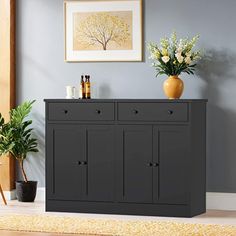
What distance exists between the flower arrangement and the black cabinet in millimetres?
377

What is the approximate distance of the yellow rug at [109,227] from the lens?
600 cm

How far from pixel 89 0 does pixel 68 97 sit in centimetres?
95

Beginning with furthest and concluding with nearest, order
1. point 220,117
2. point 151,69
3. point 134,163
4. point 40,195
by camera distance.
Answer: point 40,195, point 151,69, point 220,117, point 134,163

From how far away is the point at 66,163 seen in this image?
22.6ft

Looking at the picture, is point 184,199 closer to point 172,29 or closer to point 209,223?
point 209,223

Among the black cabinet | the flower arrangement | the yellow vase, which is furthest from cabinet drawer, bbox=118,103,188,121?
the flower arrangement

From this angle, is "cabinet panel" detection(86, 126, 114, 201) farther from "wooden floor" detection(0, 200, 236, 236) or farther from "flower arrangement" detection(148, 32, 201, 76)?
"flower arrangement" detection(148, 32, 201, 76)

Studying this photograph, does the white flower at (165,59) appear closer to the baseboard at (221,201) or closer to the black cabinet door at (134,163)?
the black cabinet door at (134,163)

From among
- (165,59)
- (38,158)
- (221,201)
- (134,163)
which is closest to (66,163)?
(134,163)

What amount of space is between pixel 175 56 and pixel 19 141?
68.0 inches

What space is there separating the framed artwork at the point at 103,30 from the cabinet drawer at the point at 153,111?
688mm

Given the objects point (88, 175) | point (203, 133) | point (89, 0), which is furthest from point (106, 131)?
point (89, 0)

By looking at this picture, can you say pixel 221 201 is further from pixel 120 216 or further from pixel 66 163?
pixel 66 163

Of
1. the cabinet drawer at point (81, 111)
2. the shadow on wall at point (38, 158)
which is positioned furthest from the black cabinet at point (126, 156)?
the shadow on wall at point (38, 158)
